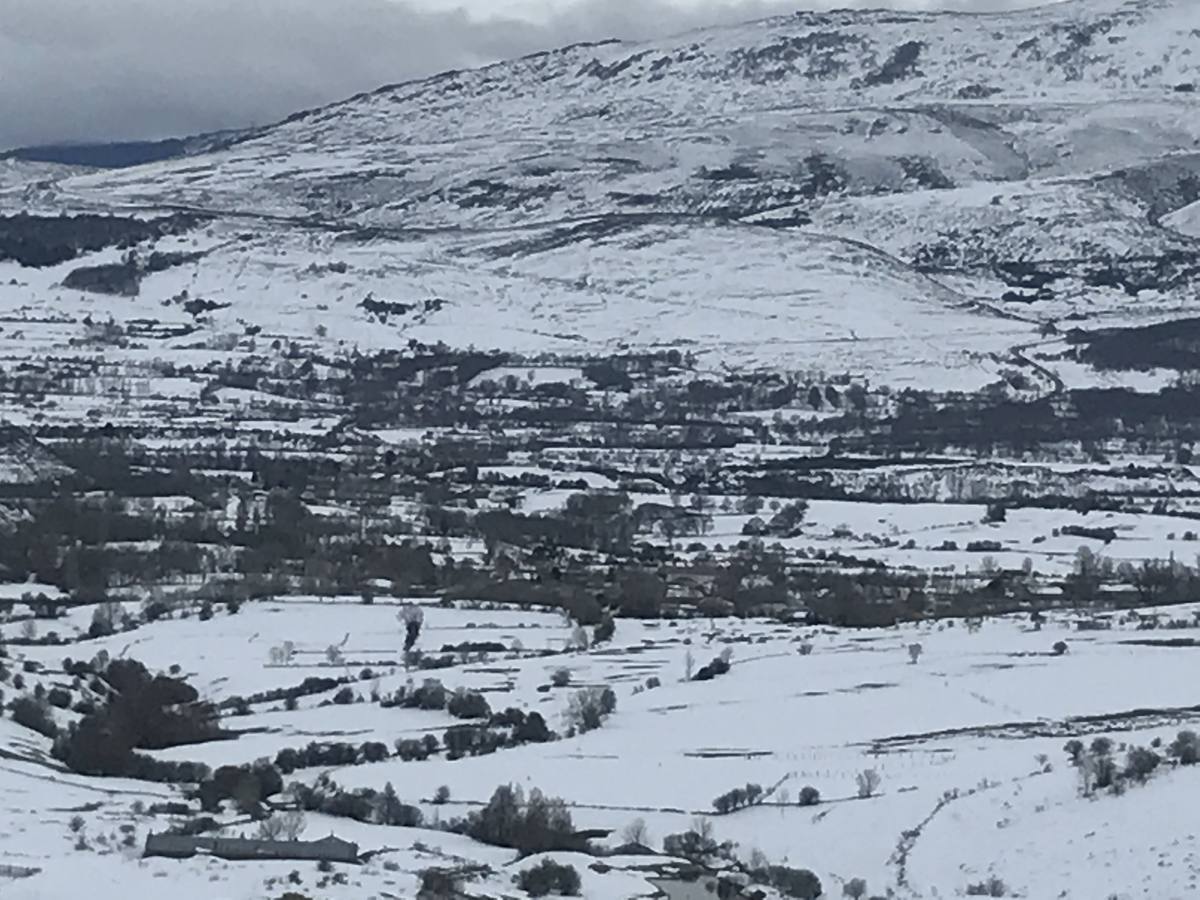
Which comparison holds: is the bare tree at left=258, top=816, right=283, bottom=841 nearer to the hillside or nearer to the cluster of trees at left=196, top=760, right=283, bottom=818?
the hillside

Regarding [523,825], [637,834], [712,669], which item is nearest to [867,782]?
[637,834]

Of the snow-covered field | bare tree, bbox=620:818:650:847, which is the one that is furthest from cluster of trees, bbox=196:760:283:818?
bare tree, bbox=620:818:650:847

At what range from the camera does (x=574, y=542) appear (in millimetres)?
64812

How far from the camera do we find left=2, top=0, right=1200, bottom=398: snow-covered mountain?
12362cm

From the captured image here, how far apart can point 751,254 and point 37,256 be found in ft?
153

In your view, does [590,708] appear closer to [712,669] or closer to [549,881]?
[712,669]

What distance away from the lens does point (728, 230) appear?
490 ft

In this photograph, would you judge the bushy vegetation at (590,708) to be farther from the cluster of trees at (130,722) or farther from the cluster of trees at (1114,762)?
the cluster of trees at (1114,762)

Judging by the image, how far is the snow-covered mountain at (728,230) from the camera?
12362 centimetres

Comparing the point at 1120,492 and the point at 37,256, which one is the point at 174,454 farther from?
the point at 37,256

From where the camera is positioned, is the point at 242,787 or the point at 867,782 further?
the point at 867,782

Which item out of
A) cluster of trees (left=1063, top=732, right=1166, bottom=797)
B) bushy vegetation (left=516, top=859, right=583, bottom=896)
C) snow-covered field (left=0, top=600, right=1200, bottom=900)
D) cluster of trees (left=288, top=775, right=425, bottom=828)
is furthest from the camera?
cluster of trees (left=1063, top=732, right=1166, bottom=797)

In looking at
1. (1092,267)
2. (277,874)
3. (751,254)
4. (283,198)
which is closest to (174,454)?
(277,874)

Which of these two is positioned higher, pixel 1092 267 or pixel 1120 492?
pixel 1092 267
